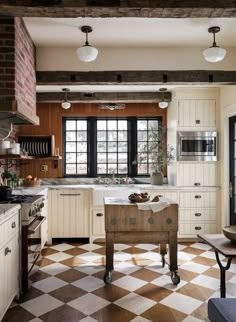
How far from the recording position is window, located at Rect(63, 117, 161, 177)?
596 cm

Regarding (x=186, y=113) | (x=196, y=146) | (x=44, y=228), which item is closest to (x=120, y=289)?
(x=44, y=228)

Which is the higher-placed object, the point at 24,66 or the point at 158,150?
the point at 24,66

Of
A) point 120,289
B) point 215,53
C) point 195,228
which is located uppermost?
point 215,53

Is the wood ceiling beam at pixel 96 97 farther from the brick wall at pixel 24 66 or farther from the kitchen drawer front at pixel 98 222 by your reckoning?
the kitchen drawer front at pixel 98 222

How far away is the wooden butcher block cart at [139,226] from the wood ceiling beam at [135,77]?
5.02 feet

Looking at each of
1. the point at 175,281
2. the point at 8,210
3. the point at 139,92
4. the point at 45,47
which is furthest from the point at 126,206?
the point at 139,92

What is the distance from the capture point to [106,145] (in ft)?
19.7

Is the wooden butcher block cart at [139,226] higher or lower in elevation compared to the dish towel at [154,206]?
lower

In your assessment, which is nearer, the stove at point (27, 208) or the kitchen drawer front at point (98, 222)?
the stove at point (27, 208)

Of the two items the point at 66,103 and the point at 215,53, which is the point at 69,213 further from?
the point at 215,53

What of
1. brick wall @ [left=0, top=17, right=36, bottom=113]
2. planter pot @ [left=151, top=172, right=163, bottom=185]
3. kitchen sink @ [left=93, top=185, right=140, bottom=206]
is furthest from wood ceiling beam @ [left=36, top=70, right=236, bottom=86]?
planter pot @ [left=151, top=172, right=163, bottom=185]

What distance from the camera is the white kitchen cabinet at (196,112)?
5.16 metres

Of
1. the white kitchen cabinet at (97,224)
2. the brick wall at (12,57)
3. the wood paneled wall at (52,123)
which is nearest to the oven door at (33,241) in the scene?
the brick wall at (12,57)

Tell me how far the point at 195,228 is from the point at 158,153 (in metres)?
1.45
